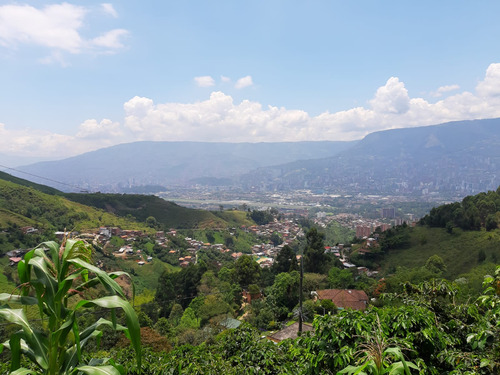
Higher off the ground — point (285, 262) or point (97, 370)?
point (97, 370)

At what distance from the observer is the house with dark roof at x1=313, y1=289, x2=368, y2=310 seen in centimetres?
1778

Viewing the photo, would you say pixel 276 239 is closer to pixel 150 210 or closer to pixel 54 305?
pixel 150 210

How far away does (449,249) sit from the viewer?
26.8m

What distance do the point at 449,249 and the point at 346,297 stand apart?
576 inches

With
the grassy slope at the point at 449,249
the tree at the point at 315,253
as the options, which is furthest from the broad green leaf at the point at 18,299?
the grassy slope at the point at 449,249

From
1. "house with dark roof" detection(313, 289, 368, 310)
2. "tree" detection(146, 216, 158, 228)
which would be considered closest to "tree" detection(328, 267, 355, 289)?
"house with dark roof" detection(313, 289, 368, 310)

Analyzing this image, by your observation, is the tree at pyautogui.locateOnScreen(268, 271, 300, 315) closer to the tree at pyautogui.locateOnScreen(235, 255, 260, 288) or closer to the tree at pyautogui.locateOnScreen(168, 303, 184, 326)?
the tree at pyautogui.locateOnScreen(235, 255, 260, 288)

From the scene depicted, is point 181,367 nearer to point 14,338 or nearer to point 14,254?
point 14,338

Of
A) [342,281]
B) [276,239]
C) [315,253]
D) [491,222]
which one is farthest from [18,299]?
[276,239]

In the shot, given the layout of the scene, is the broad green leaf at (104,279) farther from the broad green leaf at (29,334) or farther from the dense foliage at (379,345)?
the dense foliage at (379,345)

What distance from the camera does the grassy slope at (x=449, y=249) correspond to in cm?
2300

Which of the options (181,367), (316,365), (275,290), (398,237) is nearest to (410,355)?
(316,365)

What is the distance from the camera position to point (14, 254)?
26.8 m

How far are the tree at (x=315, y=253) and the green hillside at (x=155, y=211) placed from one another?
3137cm
